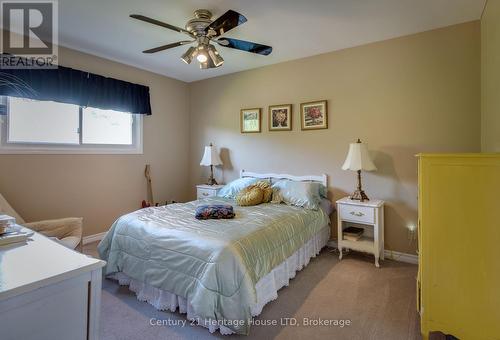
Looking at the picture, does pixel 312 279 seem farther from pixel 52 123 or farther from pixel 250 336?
pixel 52 123

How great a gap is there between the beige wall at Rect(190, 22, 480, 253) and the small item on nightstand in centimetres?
32

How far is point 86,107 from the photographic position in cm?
348

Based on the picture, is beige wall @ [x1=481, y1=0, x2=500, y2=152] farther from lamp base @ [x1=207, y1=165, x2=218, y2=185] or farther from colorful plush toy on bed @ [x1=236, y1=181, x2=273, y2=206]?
lamp base @ [x1=207, y1=165, x2=218, y2=185]

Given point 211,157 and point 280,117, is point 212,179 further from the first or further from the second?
point 280,117

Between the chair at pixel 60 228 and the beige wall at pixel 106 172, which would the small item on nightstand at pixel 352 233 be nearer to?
the chair at pixel 60 228

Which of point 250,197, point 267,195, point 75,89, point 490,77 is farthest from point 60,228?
point 490,77

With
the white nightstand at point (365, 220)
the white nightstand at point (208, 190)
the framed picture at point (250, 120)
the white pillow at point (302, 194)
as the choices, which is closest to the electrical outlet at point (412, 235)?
the white nightstand at point (365, 220)

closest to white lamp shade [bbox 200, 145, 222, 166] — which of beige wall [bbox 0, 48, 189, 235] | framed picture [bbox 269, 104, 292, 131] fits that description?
beige wall [bbox 0, 48, 189, 235]

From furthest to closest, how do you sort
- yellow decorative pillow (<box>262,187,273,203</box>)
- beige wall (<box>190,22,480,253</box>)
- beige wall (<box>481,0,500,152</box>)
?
yellow decorative pillow (<box>262,187,273,203</box>) < beige wall (<box>190,22,480,253</box>) < beige wall (<box>481,0,500,152</box>)

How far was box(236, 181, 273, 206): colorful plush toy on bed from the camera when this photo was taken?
3.14m

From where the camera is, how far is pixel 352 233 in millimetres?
3082

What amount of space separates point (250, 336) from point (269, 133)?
2.84 metres

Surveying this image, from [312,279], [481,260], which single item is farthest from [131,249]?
[481,260]

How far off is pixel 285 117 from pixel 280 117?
0.08 m
